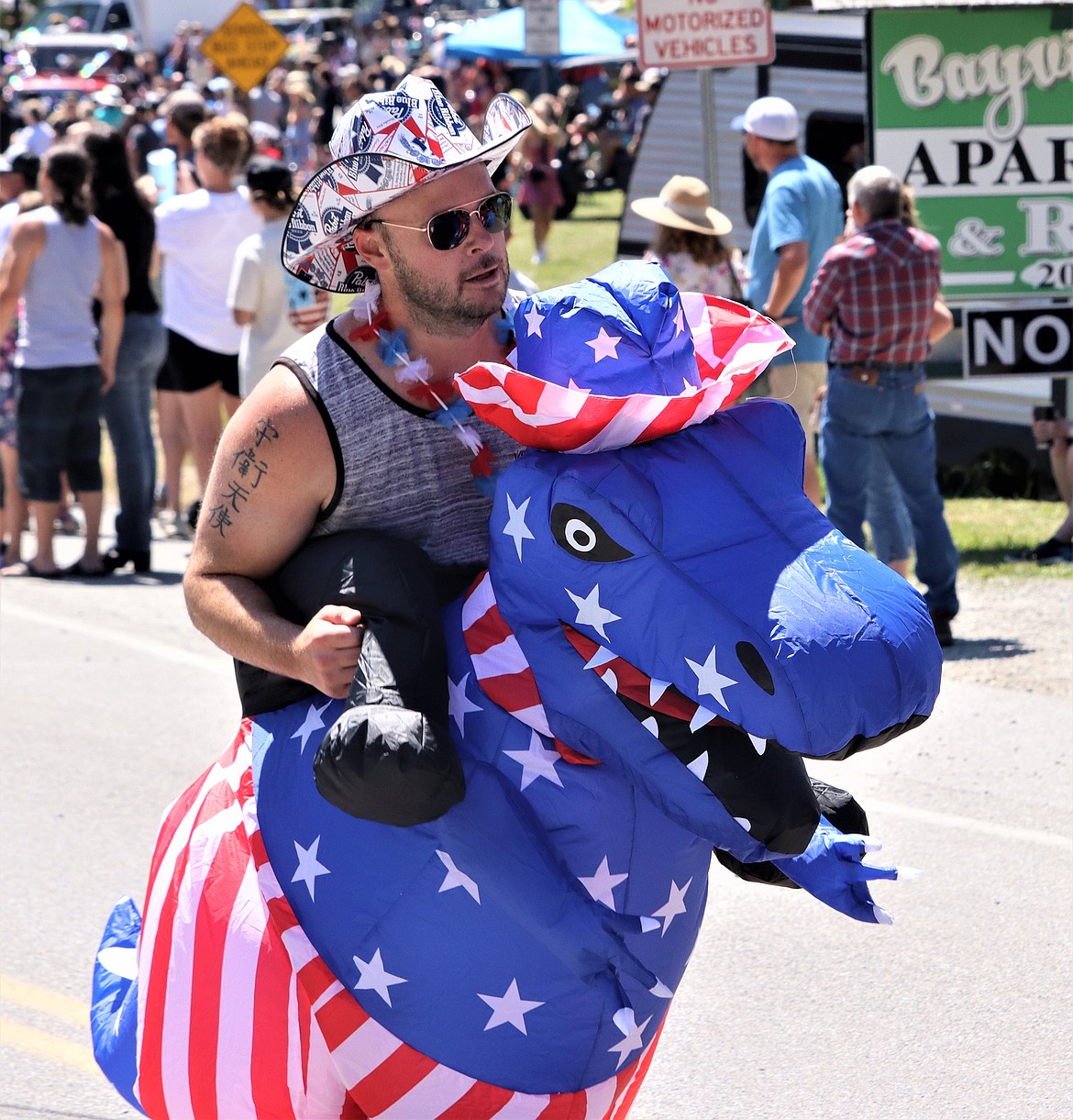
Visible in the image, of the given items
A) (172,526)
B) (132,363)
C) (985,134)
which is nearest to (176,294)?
(132,363)

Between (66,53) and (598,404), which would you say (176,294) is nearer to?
(598,404)

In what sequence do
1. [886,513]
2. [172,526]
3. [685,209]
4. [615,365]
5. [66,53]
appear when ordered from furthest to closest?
[66,53] → [172,526] → [685,209] → [886,513] → [615,365]

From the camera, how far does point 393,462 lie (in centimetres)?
254

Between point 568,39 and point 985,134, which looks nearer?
point 985,134

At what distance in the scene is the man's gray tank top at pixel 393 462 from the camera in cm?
254

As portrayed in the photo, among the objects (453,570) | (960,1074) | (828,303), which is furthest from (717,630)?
(828,303)

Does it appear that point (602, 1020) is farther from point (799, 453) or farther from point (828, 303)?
point (828, 303)

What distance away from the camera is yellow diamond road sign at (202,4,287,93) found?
14.8m

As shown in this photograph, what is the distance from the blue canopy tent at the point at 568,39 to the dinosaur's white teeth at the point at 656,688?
68.8 ft

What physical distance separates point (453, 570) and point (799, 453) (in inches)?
22.5

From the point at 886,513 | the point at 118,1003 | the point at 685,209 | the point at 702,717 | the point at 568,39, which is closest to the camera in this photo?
the point at 702,717

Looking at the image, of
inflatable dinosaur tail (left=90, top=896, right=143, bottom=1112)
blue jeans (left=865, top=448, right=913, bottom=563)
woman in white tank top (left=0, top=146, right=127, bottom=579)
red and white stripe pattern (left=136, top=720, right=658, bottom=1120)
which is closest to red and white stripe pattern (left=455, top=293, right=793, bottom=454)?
red and white stripe pattern (left=136, top=720, right=658, bottom=1120)

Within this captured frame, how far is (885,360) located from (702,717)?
5238 mm

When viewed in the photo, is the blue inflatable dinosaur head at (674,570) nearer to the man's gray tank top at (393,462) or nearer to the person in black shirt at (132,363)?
the man's gray tank top at (393,462)
